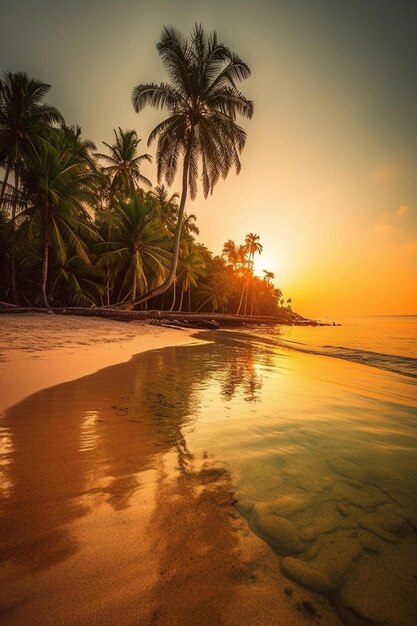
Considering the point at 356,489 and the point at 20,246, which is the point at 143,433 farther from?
the point at 20,246

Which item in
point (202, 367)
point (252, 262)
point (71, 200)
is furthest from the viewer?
point (252, 262)

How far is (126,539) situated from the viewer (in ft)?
3.23

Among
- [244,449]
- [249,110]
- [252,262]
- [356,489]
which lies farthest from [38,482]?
[252,262]

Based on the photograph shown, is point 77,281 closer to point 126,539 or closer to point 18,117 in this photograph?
point 18,117

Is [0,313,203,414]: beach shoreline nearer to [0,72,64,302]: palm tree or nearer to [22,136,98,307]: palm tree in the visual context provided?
[22,136,98,307]: palm tree

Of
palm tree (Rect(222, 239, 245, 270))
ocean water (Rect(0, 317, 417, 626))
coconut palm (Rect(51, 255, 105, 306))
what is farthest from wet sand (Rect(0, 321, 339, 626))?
palm tree (Rect(222, 239, 245, 270))

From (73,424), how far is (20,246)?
17247 millimetres

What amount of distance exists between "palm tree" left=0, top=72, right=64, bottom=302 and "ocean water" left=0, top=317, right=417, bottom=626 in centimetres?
1652

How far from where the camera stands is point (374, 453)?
180cm

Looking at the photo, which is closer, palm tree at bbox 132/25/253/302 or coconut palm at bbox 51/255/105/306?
palm tree at bbox 132/25/253/302

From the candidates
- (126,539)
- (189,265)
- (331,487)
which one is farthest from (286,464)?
(189,265)

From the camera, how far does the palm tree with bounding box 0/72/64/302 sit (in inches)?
594

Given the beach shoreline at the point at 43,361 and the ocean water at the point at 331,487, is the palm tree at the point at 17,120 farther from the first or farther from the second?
the ocean water at the point at 331,487

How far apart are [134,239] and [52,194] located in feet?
18.2
